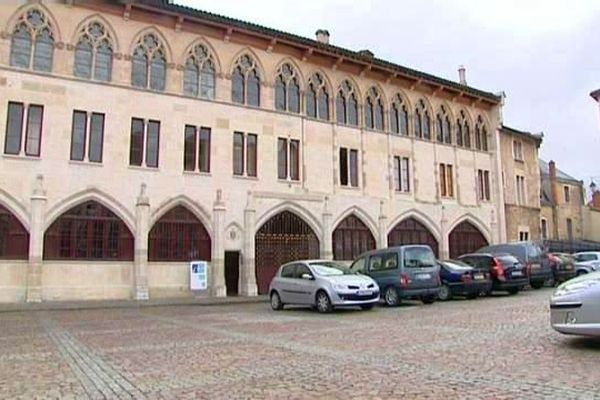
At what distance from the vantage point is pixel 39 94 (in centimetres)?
2052

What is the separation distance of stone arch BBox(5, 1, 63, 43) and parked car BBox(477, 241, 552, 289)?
19270mm

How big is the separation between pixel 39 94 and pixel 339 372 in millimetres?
18380

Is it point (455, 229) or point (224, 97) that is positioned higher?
point (224, 97)

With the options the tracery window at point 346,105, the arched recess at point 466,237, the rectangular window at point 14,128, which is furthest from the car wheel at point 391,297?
the arched recess at point 466,237

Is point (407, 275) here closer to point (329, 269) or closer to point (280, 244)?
point (329, 269)

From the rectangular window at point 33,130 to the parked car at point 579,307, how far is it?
60.9ft

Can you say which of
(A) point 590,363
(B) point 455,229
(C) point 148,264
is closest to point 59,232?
(C) point 148,264

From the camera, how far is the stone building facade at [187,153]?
66.2 ft

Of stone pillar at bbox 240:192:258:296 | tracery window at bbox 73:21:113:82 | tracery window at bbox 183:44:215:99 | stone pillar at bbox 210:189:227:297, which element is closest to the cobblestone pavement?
stone pillar at bbox 210:189:227:297

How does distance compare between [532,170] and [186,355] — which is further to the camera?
[532,170]

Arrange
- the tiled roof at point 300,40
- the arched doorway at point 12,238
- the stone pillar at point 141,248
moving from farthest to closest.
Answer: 1. the tiled roof at point 300,40
2. the stone pillar at point 141,248
3. the arched doorway at point 12,238

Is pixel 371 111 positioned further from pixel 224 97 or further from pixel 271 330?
pixel 271 330

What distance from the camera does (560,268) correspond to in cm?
2388

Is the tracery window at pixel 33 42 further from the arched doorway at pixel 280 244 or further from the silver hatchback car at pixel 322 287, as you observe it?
the silver hatchback car at pixel 322 287
